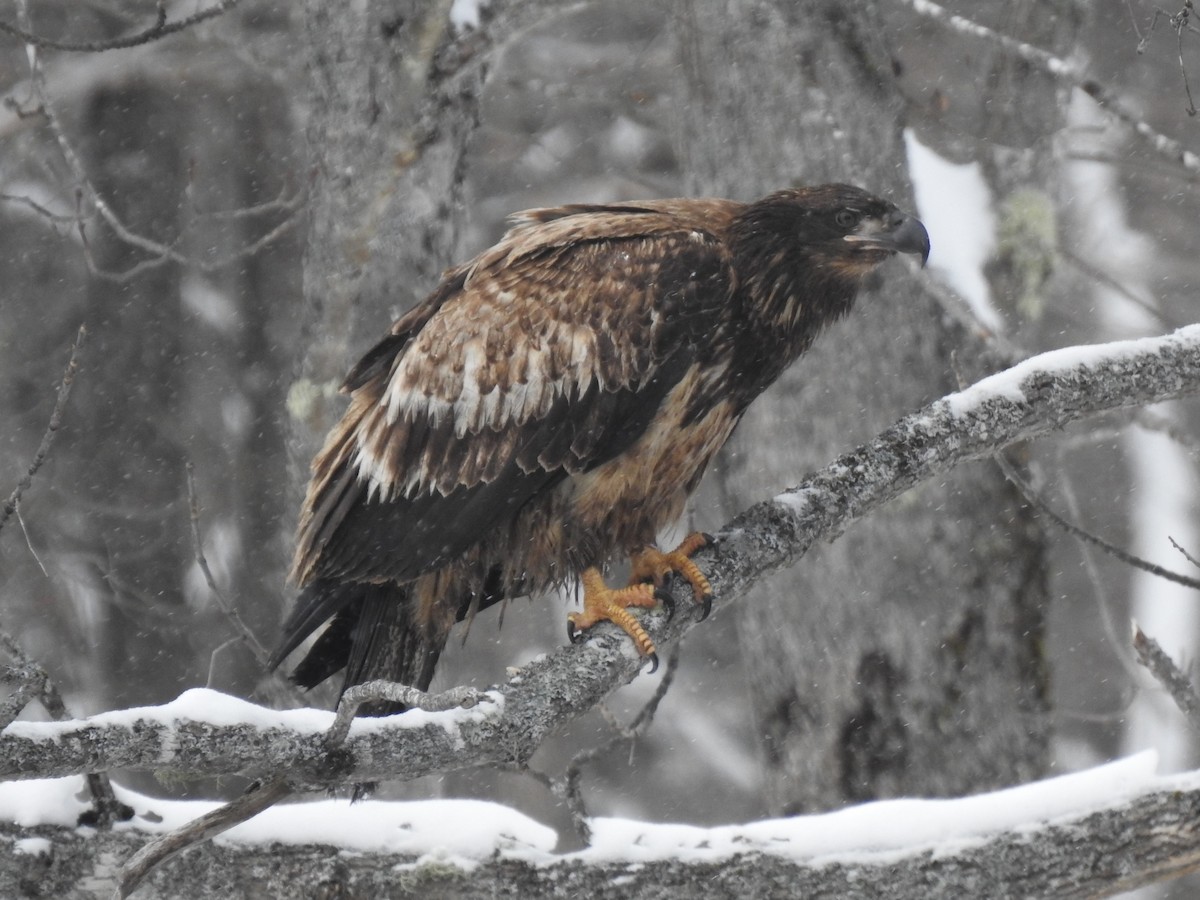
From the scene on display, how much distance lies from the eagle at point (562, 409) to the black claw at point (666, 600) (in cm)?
2

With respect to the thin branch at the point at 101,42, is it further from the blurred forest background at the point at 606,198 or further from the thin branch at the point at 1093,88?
the thin branch at the point at 1093,88

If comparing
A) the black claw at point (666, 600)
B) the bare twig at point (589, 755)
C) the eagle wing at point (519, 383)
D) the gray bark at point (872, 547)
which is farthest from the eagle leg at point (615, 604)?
the gray bark at point (872, 547)

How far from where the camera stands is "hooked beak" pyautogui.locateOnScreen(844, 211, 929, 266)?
4.25 metres

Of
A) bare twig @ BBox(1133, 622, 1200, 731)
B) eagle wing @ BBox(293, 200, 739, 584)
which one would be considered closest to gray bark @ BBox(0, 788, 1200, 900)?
bare twig @ BBox(1133, 622, 1200, 731)

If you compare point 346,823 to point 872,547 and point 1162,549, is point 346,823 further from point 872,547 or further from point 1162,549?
point 1162,549

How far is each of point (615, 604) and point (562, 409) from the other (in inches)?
23.5

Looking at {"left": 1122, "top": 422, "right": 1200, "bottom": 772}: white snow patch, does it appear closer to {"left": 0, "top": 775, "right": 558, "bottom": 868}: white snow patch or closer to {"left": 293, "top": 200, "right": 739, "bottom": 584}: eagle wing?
{"left": 293, "top": 200, "right": 739, "bottom": 584}: eagle wing

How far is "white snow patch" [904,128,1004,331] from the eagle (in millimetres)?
1585

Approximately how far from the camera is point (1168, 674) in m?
3.78

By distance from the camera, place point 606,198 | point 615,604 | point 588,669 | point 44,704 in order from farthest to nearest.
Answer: point 606,198 → point 615,604 → point 588,669 → point 44,704

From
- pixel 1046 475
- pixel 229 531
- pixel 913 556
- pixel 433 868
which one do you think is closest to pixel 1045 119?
pixel 1046 475

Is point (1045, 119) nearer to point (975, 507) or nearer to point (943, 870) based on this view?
point (975, 507)

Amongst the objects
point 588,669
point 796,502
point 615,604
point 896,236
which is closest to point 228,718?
point 588,669

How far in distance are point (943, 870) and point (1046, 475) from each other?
10.6 feet
